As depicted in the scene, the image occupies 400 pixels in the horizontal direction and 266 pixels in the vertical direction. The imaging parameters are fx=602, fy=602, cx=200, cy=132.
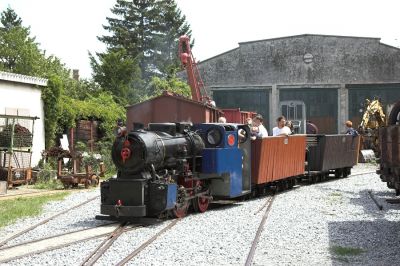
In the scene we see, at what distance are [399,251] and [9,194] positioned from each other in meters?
10.5

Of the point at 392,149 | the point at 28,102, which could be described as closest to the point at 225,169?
the point at 392,149

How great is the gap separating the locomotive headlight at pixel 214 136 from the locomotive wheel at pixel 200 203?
112 centimetres

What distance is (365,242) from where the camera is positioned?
855 centimetres

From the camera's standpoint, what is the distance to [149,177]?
1031cm

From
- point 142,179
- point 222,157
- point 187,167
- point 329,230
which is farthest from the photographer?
point 222,157

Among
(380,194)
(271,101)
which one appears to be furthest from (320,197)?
(271,101)

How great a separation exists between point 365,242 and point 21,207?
7.16 m

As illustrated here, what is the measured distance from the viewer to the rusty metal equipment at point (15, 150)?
55.2 ft

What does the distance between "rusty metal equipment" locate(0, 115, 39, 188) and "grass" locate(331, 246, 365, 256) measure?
11001 mm

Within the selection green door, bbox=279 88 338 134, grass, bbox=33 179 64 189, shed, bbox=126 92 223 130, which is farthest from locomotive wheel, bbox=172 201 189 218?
green door, bbox=279 88 338 134

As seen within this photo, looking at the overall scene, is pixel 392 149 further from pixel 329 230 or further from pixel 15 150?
pixel 15 150

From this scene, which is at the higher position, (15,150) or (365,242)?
(15,150)

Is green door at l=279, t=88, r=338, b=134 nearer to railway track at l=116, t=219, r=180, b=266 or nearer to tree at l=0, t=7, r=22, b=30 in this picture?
railway track at l=116, t=219, r=180, b=266

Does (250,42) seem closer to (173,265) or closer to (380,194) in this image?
(380,194)
